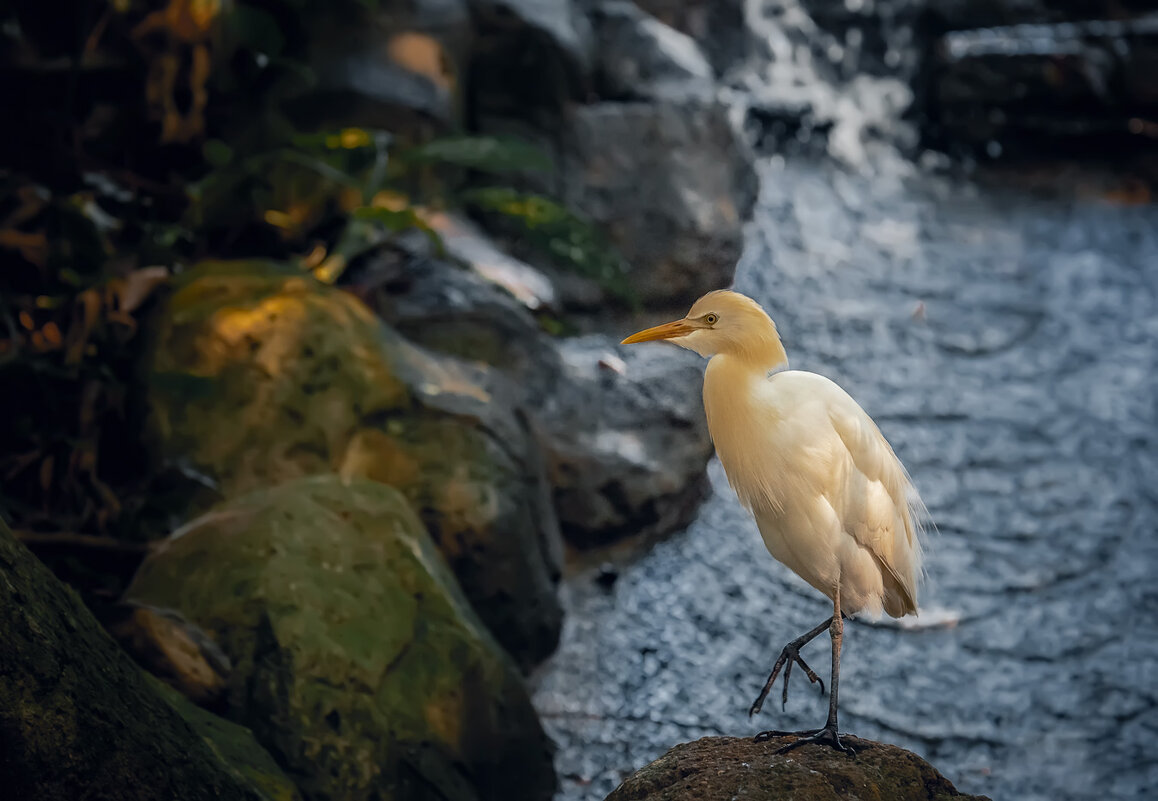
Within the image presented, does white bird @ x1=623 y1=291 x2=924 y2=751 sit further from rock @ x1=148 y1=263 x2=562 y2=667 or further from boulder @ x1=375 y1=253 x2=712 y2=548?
boulder @ x1=375 y1=253 x2=712 y2=548

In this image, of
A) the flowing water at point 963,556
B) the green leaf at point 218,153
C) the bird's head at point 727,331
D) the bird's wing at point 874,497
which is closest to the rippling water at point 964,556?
the flowing water at point 963,556

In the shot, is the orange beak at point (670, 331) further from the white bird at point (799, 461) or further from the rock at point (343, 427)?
the rock at point (343, 427)

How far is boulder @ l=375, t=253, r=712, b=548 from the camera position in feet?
11.4

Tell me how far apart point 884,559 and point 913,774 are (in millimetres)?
398

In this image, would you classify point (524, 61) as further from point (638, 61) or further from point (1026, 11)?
point (1026, 11)

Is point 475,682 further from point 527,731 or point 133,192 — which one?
point 133,192

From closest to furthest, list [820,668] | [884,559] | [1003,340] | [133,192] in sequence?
[884,559] → [820,668] → [133,192] → [1003,340]

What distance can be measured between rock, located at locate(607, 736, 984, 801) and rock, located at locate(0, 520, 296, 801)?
2.49 feet

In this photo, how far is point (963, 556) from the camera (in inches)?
140

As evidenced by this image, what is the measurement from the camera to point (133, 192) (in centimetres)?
356

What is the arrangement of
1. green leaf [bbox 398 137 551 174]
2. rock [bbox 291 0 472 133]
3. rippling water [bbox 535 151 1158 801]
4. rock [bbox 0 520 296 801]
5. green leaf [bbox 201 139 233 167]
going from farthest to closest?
1. rock [bbox 291 0 472 133]
2. green leaf [bbox 398 137 551 174]
3. green leaf [bbox 201 139 233 167]
4. rippling water [bbox 535 151 1158 801]
5. rock [bbox 0 520 296 801]

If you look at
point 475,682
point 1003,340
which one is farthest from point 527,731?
point 1003,340

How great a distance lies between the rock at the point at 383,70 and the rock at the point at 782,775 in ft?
10.1

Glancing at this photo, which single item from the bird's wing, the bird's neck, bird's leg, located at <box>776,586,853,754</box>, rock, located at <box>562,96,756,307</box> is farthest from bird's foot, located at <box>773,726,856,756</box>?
rock, located at <box>562,96,756,307</box>
